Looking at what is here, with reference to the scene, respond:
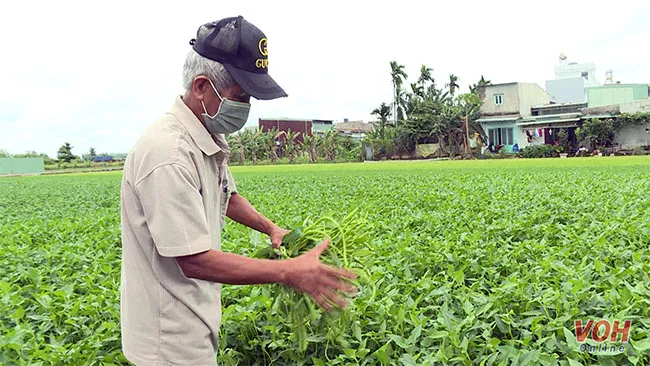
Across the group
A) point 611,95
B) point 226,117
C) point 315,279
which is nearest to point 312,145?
point 611,95

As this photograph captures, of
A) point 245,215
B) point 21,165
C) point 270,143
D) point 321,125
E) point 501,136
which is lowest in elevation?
point 245,215

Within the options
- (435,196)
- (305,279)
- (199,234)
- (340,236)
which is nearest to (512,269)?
(340,236)

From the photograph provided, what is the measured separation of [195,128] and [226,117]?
0.14 m

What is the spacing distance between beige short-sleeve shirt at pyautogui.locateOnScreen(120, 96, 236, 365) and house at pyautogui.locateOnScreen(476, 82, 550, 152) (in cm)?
4340

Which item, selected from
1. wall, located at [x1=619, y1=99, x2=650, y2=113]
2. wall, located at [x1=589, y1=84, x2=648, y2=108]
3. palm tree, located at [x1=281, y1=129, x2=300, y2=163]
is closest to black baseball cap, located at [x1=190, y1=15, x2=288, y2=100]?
wall, located at [x1=619, y1=99, x2=650, y2=113]

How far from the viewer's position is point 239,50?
2203 mm

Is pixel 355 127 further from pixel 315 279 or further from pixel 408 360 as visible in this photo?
pixel 315 279

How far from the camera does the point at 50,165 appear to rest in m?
65.9

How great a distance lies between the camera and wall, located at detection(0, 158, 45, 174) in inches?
2384

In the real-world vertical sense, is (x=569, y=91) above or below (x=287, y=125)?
above

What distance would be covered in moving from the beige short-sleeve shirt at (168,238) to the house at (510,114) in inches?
1709

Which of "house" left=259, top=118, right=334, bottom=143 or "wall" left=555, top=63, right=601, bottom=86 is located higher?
"wall" left=555, top=63, right=601, bottom=86

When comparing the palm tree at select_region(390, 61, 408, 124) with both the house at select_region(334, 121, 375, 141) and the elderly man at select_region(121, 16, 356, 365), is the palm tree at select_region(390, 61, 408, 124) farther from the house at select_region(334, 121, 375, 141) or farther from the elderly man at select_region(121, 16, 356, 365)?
the elderly man at select_region(121, 16, 356, 365)

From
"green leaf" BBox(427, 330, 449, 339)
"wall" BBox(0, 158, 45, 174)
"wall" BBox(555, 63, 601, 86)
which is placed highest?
"wall" BBox(555, 63, 601, 86)
